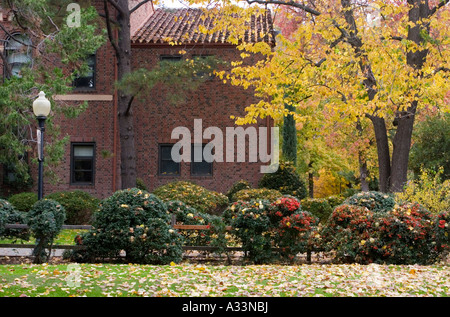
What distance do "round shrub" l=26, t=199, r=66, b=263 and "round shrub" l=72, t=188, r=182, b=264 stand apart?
1.68ft

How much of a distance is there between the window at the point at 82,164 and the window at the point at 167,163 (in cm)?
256

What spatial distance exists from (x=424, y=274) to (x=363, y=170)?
23.8 metres

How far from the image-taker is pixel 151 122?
2083cm

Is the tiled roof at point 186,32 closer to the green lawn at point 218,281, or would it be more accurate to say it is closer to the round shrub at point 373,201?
the round shrub at point 373,201

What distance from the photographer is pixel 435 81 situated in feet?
46.5

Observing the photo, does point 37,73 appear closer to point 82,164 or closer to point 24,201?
point 24,201

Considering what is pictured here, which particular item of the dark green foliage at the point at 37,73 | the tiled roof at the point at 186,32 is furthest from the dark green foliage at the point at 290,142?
the dark green foliage at the point at 37,73

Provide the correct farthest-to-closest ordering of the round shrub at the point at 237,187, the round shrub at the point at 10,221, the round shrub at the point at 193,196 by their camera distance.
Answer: the round shrub at the point at 237,187
the round shrub at the point at 193,196
the round shrub at the point at 10,221

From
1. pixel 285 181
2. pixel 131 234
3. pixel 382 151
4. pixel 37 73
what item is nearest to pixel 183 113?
pixel 285 181

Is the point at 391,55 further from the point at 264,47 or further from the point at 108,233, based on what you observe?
the point at 108,233

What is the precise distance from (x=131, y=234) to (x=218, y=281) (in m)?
2.72

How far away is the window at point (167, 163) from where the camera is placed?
67.9ft

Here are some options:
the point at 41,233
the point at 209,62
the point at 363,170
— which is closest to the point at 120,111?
the point at 209,62

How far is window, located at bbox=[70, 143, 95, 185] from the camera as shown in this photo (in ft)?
67.4
